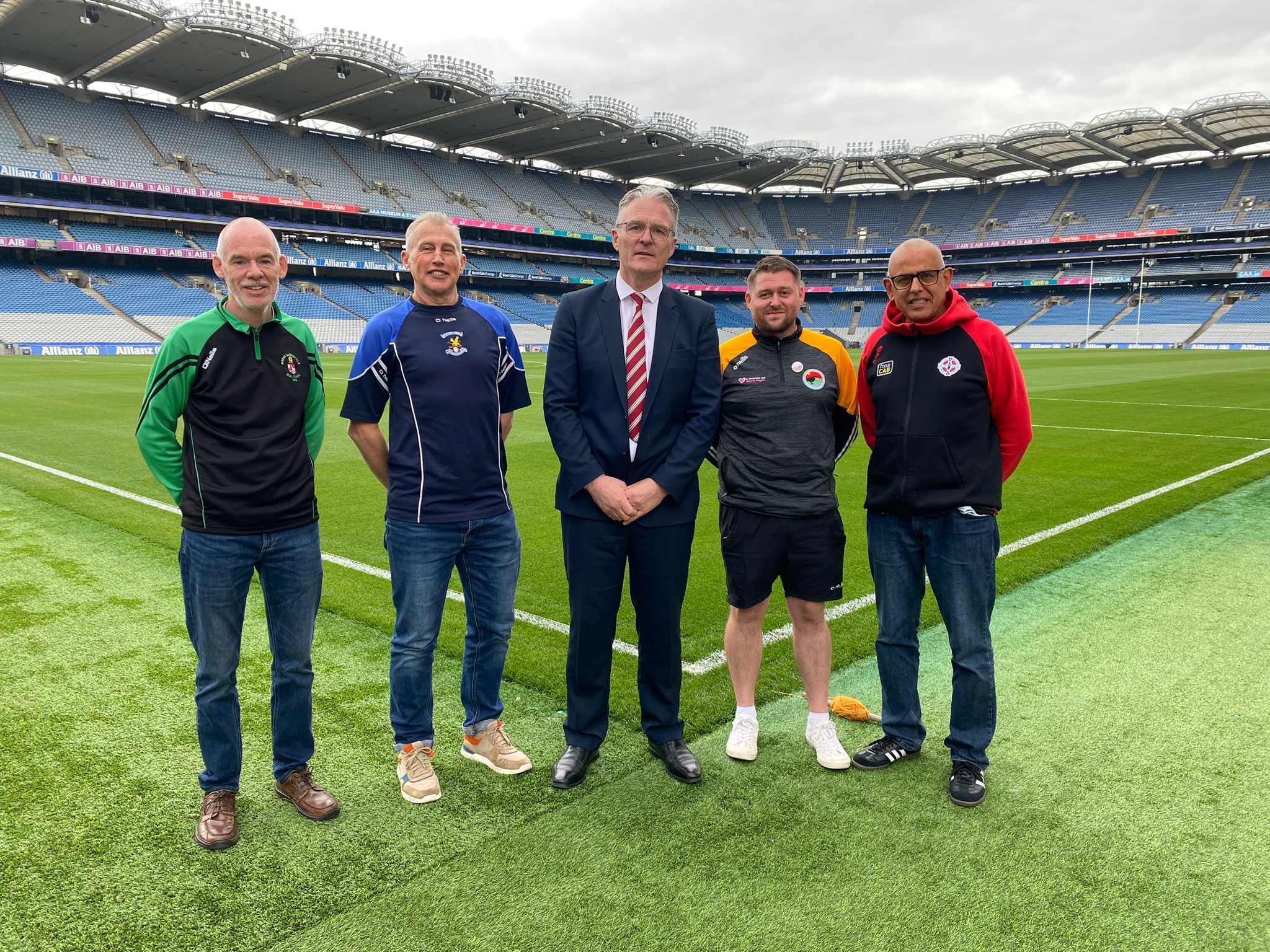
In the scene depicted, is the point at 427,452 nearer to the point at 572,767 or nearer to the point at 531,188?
the point at 572,767

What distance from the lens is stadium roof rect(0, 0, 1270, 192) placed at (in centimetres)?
3838

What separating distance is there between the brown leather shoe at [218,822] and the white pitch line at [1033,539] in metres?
2.21

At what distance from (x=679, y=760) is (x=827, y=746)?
2.08 ft

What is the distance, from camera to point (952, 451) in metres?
3.14

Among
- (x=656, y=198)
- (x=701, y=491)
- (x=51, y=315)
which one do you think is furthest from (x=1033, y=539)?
(x=51, y=315)

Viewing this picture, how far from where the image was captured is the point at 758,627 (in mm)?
3506

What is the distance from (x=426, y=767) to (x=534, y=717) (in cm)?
73

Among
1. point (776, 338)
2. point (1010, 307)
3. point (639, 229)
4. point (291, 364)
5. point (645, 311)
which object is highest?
point (1010, 307)

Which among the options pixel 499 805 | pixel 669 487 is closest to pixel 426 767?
pixel 499 805

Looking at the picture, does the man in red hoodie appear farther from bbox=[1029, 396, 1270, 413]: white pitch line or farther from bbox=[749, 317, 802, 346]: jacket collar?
bbox=[1029, 396, 1270, 413]: white pitch line

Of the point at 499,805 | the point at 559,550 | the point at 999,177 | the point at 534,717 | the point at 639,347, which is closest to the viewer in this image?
the point at 499,805

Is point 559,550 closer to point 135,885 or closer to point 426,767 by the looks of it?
point 426,767

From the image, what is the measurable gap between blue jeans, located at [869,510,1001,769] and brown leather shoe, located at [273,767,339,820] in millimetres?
2255

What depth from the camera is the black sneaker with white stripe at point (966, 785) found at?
2969 mm
